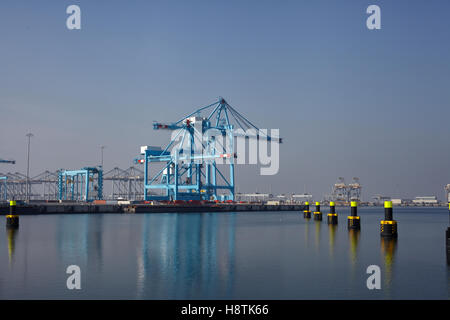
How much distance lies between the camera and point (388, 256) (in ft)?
75.6

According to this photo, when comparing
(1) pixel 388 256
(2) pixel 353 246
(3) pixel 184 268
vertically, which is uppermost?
(3) pixel 184 268

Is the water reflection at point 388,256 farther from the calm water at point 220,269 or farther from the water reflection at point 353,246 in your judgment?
the water reflection at point 353,246

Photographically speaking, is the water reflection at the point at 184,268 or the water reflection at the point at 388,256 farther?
the water reflection at the point at 388,256

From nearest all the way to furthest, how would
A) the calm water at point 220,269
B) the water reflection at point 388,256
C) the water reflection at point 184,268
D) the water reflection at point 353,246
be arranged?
1. the calm water at point 220,269
2. the water reflection at point 184,268
3. the water reflection at point 388,256
4. the water reflection at point 353,246

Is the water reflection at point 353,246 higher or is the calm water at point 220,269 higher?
the calm water at point 220,269

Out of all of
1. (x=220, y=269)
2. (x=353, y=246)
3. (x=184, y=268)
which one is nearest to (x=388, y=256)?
(x=353, y=246)

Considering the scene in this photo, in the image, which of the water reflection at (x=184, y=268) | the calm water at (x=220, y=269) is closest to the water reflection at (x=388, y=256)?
the calm water at (x=220, y=269)

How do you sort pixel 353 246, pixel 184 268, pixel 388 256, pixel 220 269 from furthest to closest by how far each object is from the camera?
pixel 353 246
pixel 388 256
pixel 184 268
pixel 220 269

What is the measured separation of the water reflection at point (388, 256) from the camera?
54.1 ft

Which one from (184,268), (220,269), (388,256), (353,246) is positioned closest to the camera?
(220,269)

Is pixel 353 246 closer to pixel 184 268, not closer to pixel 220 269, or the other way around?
pixel 220 269
